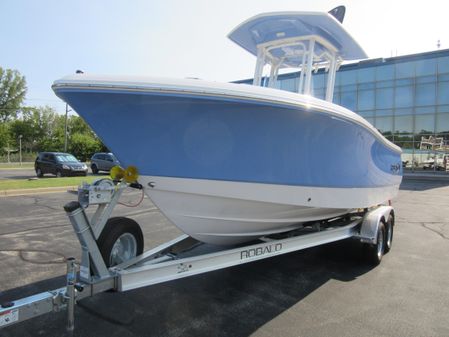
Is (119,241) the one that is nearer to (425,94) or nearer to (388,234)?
(388,234)

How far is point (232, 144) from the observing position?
3617mm

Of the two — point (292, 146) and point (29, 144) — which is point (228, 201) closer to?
point (292, 146)

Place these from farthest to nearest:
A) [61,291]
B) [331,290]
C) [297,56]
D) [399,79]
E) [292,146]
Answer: [399,79] < [297,56] < [331,290] < [292,146] < [61,291]

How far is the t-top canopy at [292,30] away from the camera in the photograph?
471cm

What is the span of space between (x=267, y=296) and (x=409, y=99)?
25495 mm

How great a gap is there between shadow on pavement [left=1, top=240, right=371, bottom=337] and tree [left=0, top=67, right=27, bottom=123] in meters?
72.2

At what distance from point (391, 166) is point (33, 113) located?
2881 inches

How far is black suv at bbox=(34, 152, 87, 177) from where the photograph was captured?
19.2 m

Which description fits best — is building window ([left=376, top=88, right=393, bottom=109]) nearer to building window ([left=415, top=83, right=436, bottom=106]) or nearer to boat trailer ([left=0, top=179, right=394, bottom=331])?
building window ([left=415, top=83, right=436, bottom=106])

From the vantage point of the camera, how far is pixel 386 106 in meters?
26.7

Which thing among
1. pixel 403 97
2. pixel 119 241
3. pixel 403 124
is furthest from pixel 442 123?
pixel 119 241

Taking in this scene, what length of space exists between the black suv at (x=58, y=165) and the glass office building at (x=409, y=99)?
18.4 m

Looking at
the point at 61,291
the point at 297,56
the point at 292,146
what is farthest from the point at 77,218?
the point at 297,56

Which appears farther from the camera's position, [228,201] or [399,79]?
[399,79]
